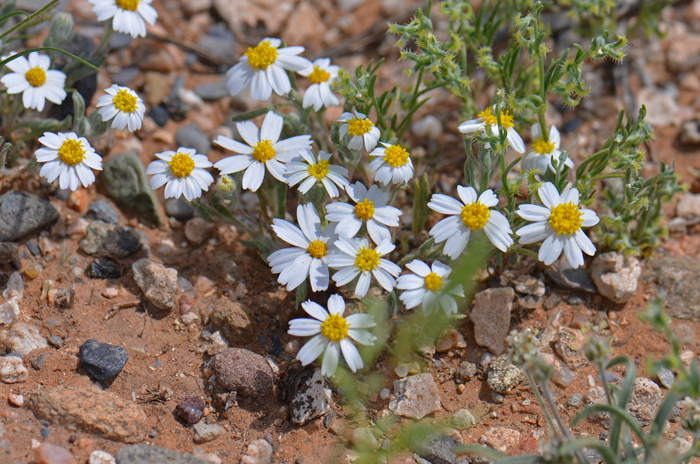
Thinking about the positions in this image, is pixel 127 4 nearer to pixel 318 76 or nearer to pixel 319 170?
pixel 318 76

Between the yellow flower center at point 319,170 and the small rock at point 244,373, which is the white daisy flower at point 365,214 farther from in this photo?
the small rock at point 244,373

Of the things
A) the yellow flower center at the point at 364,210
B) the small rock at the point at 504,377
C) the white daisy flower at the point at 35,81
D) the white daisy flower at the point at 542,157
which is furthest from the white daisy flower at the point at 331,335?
the white daisy flower at the point at 35,81

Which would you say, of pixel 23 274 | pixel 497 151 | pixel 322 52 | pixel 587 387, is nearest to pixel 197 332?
pixel 23 274

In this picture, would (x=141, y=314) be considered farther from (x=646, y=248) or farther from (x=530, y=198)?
(x=646, y=248)

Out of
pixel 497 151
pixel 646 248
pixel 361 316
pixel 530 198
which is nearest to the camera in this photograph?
pixel 361 316

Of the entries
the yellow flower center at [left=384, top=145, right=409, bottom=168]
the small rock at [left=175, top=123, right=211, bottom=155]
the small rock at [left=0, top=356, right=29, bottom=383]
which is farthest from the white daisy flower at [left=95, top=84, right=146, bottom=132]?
the yellow flower center at [left=384, top=145, right=409, bottom=168]

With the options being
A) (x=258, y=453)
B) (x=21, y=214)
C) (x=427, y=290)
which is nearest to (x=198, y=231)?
(x=21, y=214)
